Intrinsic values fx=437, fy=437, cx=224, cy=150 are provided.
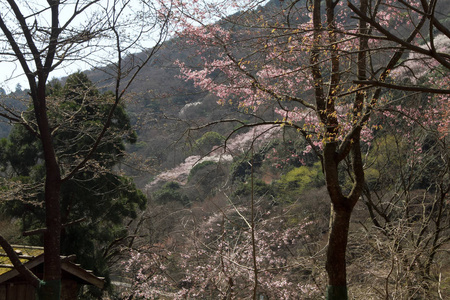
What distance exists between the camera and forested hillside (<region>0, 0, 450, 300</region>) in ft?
16.9

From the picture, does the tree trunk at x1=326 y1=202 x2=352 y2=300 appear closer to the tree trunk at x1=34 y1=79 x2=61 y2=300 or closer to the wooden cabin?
the tree trunk at x1=34 y1=79 x2=61 y2=300

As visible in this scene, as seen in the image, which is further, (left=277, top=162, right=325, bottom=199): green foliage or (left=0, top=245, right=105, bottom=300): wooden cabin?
(left=277, top=162, right=325, bottom=199): green foliage

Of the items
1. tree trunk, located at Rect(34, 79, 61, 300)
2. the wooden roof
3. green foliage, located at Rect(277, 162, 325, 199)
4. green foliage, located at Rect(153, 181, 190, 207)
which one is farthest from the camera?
green foliage, located at Rect(153, 181, 190, 207)

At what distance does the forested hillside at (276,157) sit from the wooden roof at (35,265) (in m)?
0.92

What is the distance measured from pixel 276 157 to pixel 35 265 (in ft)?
14.0

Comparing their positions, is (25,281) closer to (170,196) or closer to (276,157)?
(276,157)

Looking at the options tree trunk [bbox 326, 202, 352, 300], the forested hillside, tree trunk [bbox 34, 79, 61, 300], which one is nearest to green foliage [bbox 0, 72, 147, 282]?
the forested hillside

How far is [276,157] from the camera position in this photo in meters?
6.53

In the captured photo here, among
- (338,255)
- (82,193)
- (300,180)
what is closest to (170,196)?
(300,180)

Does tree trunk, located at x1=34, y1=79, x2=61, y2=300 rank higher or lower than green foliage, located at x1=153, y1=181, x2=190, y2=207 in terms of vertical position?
higher

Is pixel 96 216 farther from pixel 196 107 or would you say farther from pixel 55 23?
pixel 196 107

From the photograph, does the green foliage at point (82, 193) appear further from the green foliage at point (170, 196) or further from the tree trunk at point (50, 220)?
the green foliage at point (170, 196)

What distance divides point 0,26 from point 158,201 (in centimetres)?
1960

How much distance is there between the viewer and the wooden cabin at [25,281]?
6.75m
